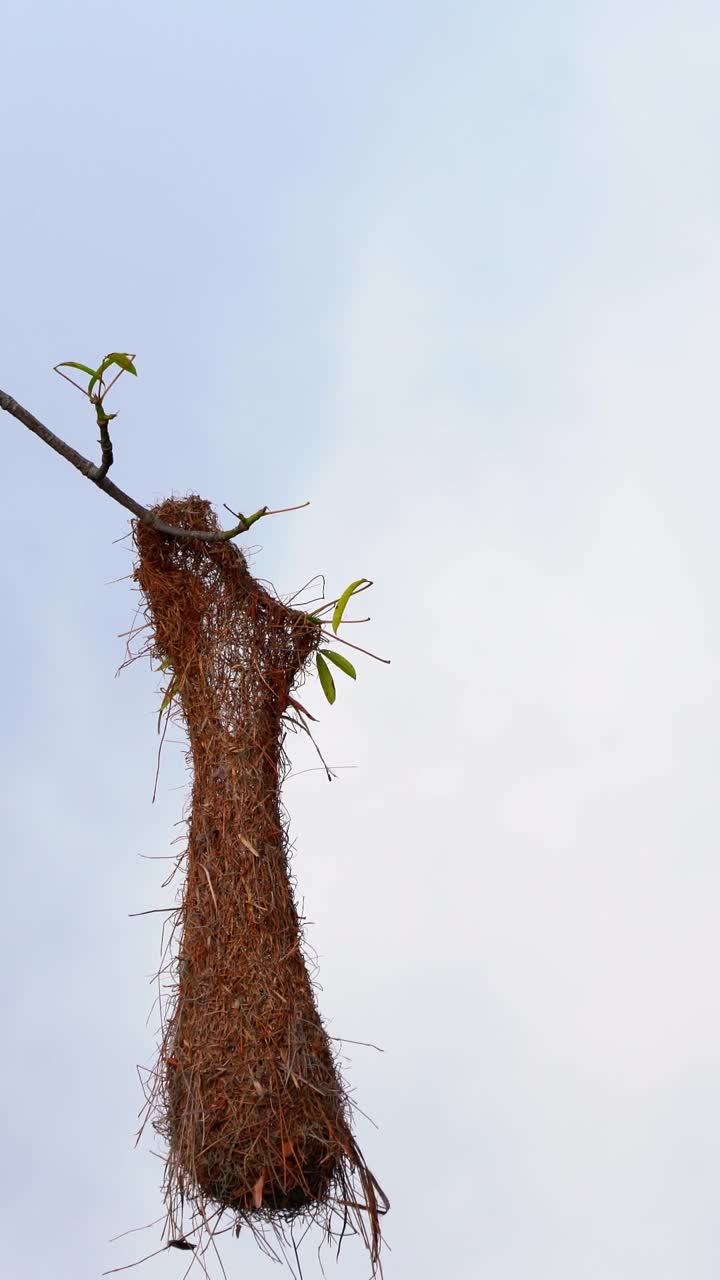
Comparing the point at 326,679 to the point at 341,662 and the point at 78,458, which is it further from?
the point at 78,458

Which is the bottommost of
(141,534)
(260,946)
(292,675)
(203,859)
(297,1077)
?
(297,1077)

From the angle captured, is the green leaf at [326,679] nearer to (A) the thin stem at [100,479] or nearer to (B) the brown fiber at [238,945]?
(B) the brown fiber at [238,945]

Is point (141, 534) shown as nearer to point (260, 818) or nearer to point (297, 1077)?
point (260, 818)

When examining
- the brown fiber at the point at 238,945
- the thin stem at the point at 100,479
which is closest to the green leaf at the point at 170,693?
the brown fiber at the point at 238,945

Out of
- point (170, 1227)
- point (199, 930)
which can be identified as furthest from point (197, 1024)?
point (170, 1227)

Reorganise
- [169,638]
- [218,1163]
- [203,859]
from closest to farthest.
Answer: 1. [218,1163]
2. [203,859]
3. [169,638]

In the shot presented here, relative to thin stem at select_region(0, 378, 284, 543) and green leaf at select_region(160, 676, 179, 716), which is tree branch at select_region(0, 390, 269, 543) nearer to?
thin stem at select_region(0, 378, 284, 543)

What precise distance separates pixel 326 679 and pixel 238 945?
46 cm

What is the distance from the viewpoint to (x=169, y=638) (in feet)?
7.18

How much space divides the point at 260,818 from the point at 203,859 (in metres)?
0.10

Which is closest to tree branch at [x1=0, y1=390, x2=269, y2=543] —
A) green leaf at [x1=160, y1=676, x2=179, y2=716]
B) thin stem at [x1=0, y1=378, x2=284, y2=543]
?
thin stem at [x1=0, y1=378, x2=284, y2=543]

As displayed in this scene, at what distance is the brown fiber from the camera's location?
Answer: 6.27 feet

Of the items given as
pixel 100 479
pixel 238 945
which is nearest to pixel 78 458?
pixel 100 479

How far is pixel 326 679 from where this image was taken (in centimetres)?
225
